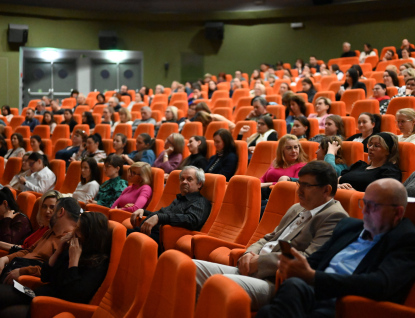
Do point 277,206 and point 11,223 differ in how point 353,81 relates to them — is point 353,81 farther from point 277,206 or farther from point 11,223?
point 11,223

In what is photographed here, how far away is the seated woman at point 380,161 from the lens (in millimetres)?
2638

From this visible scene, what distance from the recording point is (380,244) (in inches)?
62.6

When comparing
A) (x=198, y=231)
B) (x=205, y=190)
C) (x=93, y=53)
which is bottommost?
(x=198, y=231)

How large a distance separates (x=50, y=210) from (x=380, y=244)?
1853 millimetres

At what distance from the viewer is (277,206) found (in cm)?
249

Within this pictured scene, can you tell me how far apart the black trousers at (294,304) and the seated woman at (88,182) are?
2715 mm

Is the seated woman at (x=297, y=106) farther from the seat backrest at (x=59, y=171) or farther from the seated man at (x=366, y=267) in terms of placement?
the seated man at (x=366, y=267)

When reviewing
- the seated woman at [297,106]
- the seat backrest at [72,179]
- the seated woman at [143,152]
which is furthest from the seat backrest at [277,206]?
the seated woman at [297,106]

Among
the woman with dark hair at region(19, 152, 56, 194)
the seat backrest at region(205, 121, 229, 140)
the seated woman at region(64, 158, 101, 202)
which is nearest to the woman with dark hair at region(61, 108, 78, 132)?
the woman with dark hair at region(19, 152, 56, 194)

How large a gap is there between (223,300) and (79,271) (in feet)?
3.25

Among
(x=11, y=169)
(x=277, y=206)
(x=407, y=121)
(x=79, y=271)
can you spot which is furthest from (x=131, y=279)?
(x=11, y=169)

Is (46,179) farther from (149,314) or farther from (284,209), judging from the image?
(149,314)

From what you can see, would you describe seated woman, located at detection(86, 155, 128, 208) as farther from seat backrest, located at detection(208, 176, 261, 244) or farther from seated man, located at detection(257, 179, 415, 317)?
seated man, located at detection(257, 179, 415, 317)

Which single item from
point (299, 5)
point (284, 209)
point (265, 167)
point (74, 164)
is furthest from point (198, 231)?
point (299, 5)
